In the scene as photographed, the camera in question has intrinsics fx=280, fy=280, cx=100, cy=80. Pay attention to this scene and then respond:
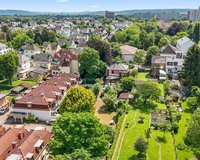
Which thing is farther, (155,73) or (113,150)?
(155,73)

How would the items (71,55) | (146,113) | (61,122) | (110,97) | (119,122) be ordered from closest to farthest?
1. (61,122)
2. (119,122)
3. (146,113)
4. (110,97)
5. (71,55)

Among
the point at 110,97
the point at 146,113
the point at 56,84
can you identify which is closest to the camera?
the point at 146,113

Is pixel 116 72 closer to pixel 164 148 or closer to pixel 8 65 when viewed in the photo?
pixel 8 65

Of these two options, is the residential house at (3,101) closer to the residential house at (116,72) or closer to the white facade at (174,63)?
the residential house at (116,72)

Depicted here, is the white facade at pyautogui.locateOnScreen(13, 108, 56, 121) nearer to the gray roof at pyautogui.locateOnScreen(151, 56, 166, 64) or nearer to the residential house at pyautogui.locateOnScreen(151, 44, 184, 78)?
the residential house at pyautogui.locateOnScreen(151, 44, 184, 78)

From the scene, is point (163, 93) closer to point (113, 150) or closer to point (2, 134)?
point (113, 150)

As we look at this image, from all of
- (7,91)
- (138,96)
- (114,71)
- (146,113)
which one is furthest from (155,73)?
(7,91)
